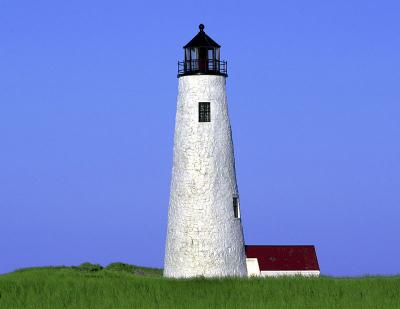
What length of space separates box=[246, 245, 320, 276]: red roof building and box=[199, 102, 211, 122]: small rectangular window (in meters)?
8.96

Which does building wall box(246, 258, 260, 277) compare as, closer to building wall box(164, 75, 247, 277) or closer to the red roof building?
the red roof building

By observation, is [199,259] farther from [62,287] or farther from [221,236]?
[62,287]

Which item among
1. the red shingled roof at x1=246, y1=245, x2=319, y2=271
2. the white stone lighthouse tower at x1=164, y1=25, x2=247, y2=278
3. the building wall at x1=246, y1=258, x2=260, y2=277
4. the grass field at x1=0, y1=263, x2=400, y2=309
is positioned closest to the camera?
the grass field at x1=0, y1=263, x2=400, y2=309

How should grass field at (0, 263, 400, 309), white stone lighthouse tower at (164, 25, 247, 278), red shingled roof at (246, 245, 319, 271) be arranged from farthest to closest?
red shingled roof at (246, 245, 319, 271), white stone lighthouse tower at (164, 25, 247, 278), grass field at (0, 263, 400, 309)

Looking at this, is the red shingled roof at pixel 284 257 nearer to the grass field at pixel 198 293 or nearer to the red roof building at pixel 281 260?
the red roof building at pixel 281 260

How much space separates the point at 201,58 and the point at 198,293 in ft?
45.7

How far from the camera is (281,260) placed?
153 ft

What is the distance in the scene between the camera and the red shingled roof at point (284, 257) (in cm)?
4619

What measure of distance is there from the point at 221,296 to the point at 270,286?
369cm

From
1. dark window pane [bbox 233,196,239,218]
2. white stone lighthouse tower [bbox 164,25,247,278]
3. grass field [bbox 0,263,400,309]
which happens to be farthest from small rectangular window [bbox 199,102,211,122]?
grass field [bbox 0,263,400,309]

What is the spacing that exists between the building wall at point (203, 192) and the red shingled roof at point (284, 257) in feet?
19.6

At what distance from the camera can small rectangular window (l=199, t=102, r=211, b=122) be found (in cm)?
3981

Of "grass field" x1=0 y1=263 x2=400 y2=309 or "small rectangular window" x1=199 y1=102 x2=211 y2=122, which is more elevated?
"small rectangular window" x1=199 y1=102 x2=211 y2=122

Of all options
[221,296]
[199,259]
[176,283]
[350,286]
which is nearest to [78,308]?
[221,296]
